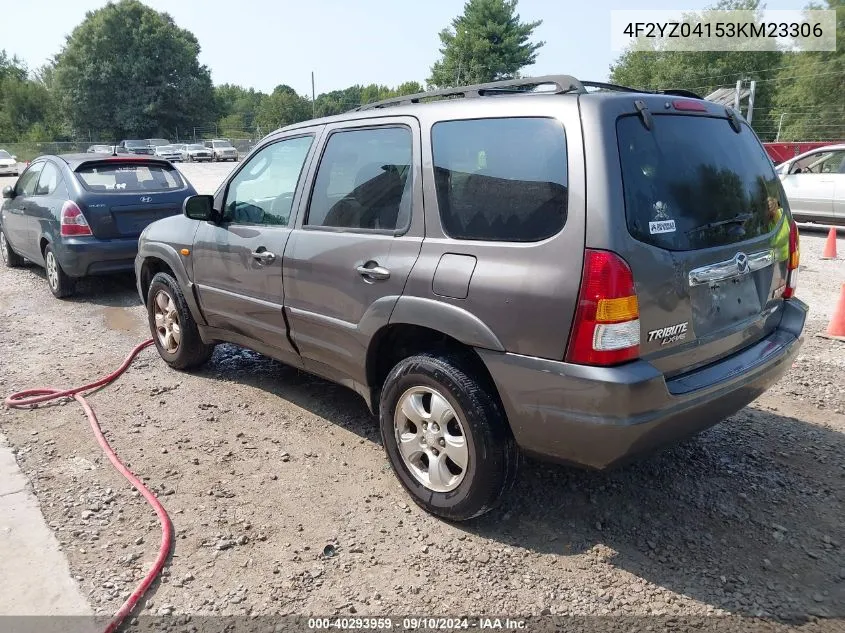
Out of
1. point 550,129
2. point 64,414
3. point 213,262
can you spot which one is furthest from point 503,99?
point 64,414

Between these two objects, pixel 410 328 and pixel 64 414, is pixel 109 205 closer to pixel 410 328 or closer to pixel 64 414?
pixel 64 414

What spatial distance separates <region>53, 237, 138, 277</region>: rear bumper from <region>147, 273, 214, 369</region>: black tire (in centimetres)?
242

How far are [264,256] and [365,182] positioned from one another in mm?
889

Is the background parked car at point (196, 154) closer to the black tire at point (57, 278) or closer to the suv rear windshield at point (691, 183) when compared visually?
the black tire at point (57, 278)

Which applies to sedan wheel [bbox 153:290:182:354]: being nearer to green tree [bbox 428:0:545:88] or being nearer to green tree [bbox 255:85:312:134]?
green tree [bbox 428:0:545:88]

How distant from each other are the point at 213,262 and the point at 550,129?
2713 millimetres

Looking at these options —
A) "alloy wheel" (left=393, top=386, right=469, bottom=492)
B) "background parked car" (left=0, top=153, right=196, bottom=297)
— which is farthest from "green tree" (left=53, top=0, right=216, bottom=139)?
"alloy wheel" (left=393, top=386, right=469, bottom=492)

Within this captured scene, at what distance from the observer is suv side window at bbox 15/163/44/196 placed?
28.0ft

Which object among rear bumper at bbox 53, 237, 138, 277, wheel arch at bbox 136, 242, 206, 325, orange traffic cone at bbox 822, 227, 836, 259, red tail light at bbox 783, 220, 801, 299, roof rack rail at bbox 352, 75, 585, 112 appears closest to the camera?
roof rack rail at bbox 352, 75, 585, 112

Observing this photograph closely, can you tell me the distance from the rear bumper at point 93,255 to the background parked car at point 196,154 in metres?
41.5

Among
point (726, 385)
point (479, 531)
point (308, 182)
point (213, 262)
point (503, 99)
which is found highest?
point (503, 99)

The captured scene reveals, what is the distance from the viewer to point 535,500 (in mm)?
3346

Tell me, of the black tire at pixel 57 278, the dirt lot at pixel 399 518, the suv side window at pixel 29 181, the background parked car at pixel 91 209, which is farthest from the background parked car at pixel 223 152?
the dirt lot at pixel 399 518

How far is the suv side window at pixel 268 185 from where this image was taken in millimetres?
4035
